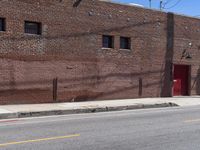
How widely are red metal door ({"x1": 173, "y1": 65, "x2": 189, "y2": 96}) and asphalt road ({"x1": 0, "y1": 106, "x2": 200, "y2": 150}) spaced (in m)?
15.4

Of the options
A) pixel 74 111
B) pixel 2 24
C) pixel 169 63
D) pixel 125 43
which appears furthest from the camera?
pixel 169 63

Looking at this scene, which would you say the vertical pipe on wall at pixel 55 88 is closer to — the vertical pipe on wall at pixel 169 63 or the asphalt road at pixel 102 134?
the asphalt road at pixel 102 134

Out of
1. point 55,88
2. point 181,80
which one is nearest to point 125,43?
point 55,88

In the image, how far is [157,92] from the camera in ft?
101

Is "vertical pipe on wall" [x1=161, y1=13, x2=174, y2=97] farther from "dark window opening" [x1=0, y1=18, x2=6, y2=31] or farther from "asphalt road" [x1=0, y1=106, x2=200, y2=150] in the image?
"asphalt road" [x1=0, y1=106, x2=200, y2=150]

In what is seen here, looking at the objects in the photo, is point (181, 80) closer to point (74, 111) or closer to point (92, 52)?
point (92, 52)

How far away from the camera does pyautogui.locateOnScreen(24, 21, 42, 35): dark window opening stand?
2317 cm

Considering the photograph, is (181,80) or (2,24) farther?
(181,80)

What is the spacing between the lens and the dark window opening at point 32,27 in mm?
23172

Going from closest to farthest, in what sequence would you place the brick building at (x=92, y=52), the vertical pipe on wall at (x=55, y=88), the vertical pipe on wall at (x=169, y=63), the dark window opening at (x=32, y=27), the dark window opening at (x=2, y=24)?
the dark window opening at (x=2, y=24)
the brick building at (x=92, y=52)
the dark window opening at (x=32, y=27)
the vertical pipe on wall at (x=55, y=88)
the vertical pipe on wall at (x=169, y=63)

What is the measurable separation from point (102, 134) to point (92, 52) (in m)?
13.5

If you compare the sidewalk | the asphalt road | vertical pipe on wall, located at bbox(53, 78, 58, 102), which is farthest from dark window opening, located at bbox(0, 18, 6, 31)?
the asphalt road

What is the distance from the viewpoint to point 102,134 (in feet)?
42.6

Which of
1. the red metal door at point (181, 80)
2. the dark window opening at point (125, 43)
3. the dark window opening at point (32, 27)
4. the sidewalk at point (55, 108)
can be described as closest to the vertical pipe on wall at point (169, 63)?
the red metal door at point (181, 80)
